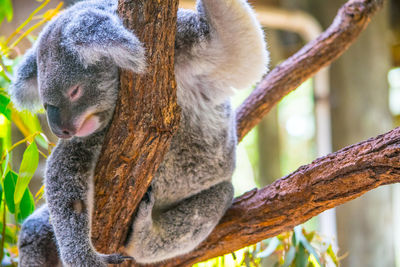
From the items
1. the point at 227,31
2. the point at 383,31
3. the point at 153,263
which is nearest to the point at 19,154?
the point at 153,263

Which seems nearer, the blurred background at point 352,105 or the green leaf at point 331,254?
the green leaf at point 331,254

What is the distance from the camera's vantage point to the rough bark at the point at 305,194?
1844 millimetres

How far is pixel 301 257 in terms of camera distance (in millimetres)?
2703

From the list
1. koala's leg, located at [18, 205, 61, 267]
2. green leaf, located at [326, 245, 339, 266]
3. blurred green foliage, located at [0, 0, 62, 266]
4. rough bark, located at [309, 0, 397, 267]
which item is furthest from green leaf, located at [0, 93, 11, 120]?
rough bark, located at [309, 0, 397, 267]

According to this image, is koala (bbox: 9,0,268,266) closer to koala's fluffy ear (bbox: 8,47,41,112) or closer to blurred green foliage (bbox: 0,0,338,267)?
koala's fluffy ear (bbox: 8,47,41,112)

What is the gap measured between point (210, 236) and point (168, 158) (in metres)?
0.53

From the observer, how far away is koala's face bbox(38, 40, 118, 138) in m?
2.02

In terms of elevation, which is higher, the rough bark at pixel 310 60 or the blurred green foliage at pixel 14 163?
the blurred green foliage at pixel 14 163

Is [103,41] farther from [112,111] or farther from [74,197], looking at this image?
[74,197]

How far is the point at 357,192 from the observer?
1962 mm

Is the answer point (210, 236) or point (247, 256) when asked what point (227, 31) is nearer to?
point (210, 236)

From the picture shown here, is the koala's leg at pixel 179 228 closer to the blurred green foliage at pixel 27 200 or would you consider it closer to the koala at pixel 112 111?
the koala at pixel 112 111

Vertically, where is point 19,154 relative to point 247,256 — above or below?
above

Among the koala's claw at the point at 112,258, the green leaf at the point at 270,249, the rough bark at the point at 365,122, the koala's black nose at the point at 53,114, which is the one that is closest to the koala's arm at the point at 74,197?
the koala's claw at the point at 112,258
